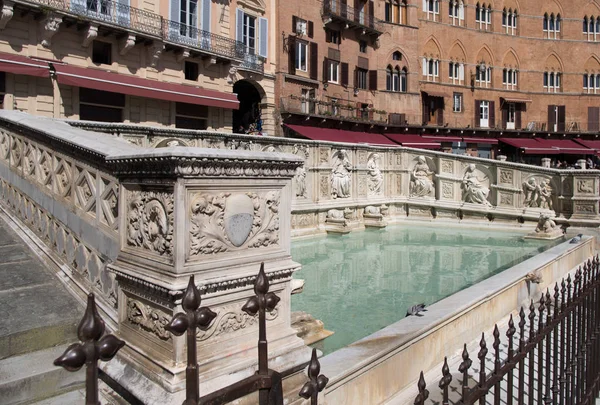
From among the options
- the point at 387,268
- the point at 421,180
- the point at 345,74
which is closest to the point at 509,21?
the point at 345,74

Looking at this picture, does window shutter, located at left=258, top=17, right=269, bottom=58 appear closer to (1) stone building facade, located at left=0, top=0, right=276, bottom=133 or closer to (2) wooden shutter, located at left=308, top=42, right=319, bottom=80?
(1) stone building facade, located at left=0, top=0, right=276, bottom=133

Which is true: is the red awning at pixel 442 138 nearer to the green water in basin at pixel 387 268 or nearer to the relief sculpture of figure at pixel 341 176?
the green water in basin at pixel 387 268

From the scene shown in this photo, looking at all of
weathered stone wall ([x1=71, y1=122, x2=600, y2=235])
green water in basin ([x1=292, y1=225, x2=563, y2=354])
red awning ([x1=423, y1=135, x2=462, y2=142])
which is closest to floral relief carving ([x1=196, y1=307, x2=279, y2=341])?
green water in basin ([x1=292, y1=225, x2=563, y2=354])

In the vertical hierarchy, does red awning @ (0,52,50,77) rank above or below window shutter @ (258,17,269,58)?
below

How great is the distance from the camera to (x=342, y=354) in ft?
12.9

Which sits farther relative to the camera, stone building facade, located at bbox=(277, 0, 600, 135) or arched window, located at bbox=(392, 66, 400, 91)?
arched window, located at bbox=(392, 66, 400, 91)

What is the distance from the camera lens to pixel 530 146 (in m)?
41.4

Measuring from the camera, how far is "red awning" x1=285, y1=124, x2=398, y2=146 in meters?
29.3

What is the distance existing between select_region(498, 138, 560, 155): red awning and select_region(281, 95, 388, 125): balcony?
11517 millimetres

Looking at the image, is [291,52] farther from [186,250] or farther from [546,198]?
[186,250]

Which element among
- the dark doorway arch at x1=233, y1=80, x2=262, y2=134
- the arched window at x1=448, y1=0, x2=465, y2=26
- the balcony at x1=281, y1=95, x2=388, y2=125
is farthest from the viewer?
the arched window at x1=448, y1=0, x2=465, y2=26

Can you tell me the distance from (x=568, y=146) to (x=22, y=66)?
41041mm

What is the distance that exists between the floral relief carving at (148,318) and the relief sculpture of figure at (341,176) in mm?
9594

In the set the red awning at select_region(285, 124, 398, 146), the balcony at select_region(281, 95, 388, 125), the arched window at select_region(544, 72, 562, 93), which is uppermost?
the arched window at select_region(544, 72, 562, 93)
